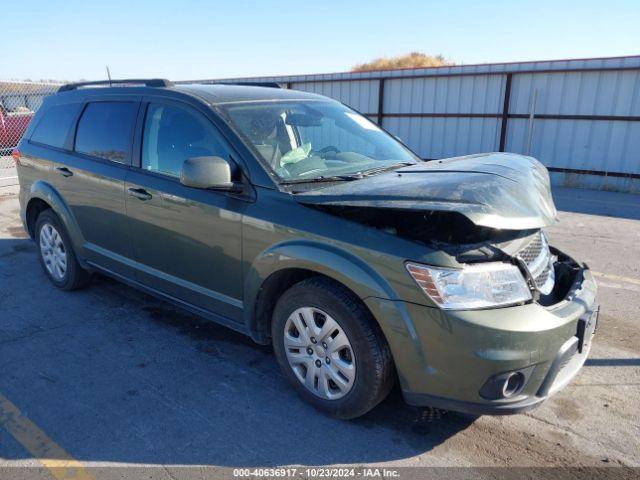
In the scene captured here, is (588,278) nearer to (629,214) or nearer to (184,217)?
(184,217)

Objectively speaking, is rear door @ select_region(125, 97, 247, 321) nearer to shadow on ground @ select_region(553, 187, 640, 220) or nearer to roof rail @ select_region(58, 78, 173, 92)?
Result: roof rail @ select_region(58, 78, 173, 92)

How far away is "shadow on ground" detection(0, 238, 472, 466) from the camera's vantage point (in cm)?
267

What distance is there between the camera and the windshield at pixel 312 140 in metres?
3.30

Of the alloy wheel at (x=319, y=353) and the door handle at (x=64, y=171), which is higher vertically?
the door handle at (x=64, y=171)

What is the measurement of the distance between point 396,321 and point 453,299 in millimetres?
306

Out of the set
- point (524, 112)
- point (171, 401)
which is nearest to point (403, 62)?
point (524, 112)

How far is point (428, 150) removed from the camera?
48.5ft

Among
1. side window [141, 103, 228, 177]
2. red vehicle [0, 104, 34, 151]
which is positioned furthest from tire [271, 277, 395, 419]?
red vehicle [0, 104, 34, 151]

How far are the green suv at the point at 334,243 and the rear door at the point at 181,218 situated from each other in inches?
0.5

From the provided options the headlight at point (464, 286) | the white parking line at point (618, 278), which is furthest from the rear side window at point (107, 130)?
the white parking line at point (618, 278)

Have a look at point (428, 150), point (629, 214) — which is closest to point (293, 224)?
point (629, 214)

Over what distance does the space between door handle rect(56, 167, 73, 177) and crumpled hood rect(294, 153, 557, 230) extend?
103 inches

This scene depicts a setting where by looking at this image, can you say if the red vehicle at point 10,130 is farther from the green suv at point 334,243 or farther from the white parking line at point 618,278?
the white parking line at point 618,278

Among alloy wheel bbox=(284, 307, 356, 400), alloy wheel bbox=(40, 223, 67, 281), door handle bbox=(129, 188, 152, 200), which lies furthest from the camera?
alloy wheel bbox=(40, 223, 67, 281)
